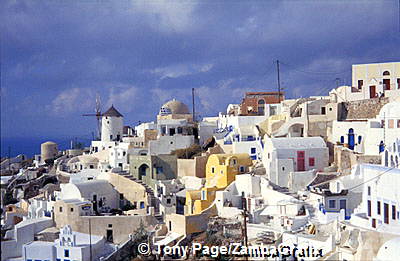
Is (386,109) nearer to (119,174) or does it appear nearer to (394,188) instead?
(394,188)

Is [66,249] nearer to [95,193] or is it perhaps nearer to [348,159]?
[95,193]

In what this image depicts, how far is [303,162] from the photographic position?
21594 mm

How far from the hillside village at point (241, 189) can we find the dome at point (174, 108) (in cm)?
556

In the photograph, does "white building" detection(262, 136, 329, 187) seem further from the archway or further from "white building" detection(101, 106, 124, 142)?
"white building" detection(101, 106, 124, 142)

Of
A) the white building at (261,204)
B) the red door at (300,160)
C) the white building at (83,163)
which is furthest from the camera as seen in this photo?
the white building at (83,163)

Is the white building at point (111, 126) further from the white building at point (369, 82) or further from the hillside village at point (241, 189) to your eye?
the white building at point (369, 82)

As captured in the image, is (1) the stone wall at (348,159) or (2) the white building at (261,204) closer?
(2) the white building at (261,204)

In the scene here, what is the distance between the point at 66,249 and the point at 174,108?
19.0m

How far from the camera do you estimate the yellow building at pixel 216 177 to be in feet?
71.2

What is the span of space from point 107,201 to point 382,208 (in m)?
14.6

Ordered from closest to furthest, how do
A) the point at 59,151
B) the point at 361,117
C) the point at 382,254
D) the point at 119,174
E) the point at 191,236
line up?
the point at 382,254 < the point at 191,236 < the point at 361,117 < the point at 119,174 < the point at 59,151

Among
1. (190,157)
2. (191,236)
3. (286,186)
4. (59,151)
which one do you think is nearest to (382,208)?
(286,186)

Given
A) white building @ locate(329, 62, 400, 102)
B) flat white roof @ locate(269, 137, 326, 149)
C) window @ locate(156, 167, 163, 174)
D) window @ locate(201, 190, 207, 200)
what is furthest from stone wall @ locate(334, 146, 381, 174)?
window @ locate(156, 167, 163, 174)

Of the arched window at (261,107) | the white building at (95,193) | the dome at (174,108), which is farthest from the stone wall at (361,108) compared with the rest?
the dome at (174,108)
